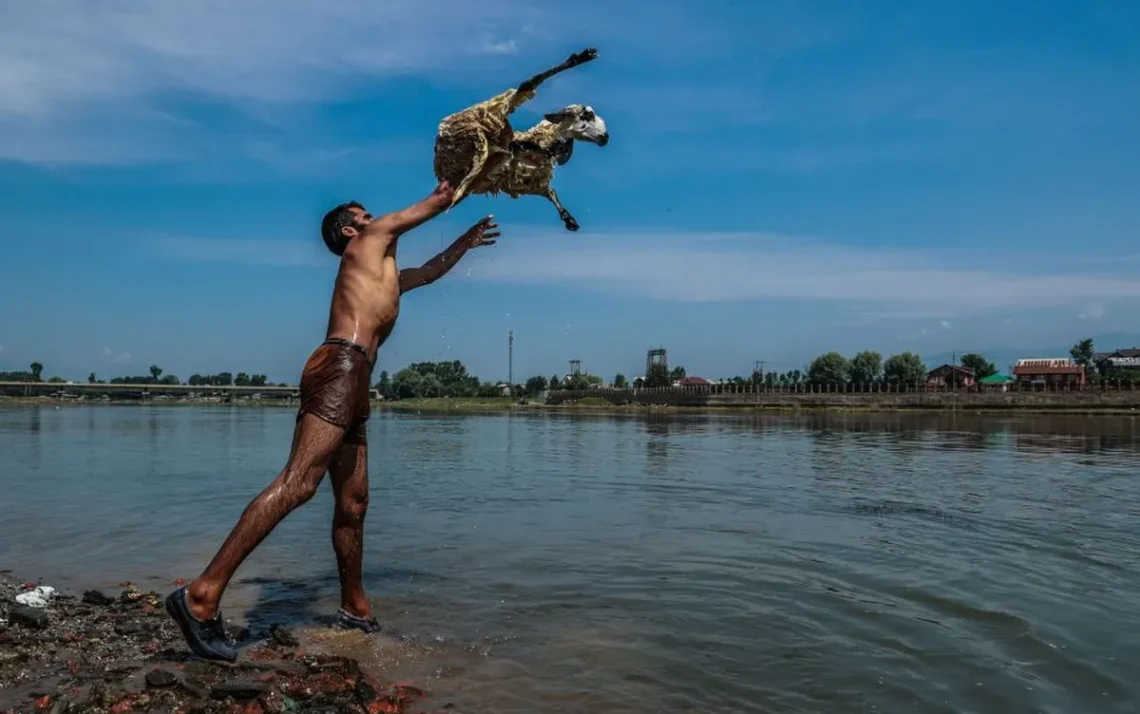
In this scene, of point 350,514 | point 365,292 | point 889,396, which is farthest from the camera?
point 889,396

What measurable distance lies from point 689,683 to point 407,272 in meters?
3.27

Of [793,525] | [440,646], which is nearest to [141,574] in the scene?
[440,646]

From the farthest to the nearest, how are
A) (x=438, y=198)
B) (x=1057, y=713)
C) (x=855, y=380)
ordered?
(x=855, y=380), (x=438, y=198), (x=1057, y=713)

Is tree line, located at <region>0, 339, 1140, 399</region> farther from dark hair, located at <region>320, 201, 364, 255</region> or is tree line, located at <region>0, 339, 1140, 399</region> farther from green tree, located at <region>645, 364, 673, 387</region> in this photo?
dark hair, located at <region>320, 201, 364, 255</region>

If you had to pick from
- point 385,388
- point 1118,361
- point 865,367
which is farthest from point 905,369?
point 385,388

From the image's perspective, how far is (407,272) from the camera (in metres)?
5.89

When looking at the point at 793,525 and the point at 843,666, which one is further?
the point at 793,525

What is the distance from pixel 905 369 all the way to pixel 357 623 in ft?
365

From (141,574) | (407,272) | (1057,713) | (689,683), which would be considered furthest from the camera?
(141,574)

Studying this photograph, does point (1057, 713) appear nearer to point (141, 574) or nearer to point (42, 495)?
point (141, 574)

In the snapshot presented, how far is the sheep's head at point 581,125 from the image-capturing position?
550cm

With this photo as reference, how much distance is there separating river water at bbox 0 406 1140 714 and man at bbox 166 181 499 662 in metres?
0.84

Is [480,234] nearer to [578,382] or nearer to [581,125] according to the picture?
[581,125]

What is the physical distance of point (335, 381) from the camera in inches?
191
